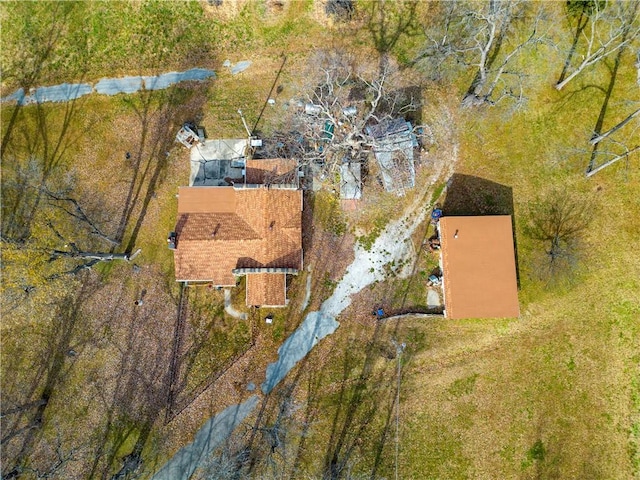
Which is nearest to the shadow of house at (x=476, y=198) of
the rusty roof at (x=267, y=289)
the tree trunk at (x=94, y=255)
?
the rusty roof at (x=267, y=289)

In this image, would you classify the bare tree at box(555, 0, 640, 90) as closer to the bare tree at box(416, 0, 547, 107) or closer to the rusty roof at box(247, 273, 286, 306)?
the bare tree at box(416, 0, 547, 107)

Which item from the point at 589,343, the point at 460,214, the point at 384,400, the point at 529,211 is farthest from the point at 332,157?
the point at 589,343

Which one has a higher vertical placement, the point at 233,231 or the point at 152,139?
the point at 152,139

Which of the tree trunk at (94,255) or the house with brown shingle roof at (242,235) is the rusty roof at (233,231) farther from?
the tree trunk at (94,255)

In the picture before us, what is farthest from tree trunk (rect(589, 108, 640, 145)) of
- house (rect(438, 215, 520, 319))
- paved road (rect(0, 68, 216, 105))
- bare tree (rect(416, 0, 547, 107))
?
paved road (rect(0, 68, 216, 105))

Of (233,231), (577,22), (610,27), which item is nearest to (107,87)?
(233,231)

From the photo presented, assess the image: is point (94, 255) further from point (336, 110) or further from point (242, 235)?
point (336, 110)

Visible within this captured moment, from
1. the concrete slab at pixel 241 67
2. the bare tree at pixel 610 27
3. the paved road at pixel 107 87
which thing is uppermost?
the bare tree at pixel 610 27
